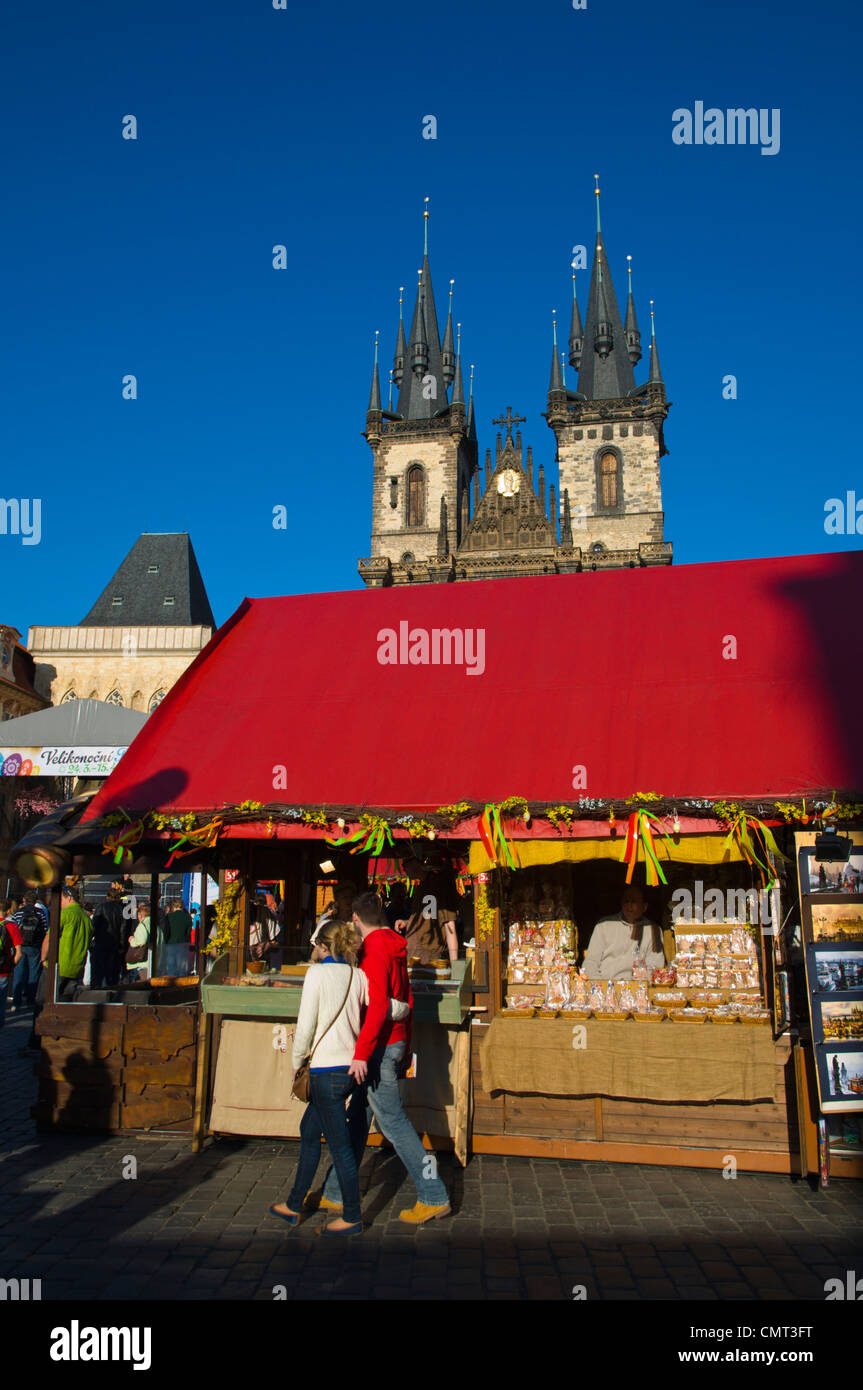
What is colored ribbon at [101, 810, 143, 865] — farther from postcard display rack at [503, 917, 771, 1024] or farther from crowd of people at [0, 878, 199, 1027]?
postcard display rack at [503, 917, 771, 1024]

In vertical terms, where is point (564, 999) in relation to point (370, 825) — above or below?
below

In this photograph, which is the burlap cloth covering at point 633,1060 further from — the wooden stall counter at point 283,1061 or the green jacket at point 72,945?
the green jacket at point 72,945

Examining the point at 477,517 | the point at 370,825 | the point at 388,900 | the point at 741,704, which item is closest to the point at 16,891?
the point at 388,900

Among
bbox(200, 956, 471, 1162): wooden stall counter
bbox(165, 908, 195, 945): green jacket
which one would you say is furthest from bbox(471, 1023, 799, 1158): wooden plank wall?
bbox(165, 908, 195, 945): green jacket

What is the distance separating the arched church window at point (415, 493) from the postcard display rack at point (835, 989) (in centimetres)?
4770

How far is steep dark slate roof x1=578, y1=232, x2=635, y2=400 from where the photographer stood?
166ft

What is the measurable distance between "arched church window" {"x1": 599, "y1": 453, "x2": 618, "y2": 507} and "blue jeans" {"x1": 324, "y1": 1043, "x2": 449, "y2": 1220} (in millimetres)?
46646

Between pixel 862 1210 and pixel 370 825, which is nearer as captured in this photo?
pixel 862 1210

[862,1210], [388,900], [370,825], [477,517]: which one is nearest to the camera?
[862,1210]

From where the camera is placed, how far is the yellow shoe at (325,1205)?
537cm

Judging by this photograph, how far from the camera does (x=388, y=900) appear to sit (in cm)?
1032

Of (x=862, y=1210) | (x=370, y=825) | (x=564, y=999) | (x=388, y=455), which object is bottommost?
(x=862, y=1210)
